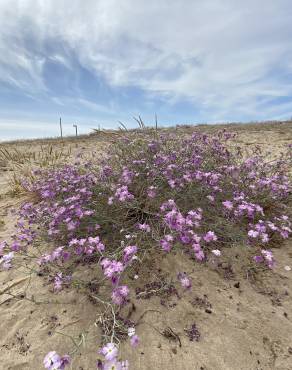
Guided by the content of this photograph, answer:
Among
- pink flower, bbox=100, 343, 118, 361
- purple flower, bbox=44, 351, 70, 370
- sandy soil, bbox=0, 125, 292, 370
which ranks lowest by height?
sandy soil, bbox=0, 125, 292, 370

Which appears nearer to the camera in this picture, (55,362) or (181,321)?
(55,362)

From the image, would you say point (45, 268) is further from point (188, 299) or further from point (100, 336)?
point (188, 299)

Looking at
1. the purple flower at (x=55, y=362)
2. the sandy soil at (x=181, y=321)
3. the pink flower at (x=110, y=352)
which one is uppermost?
the pink flower at (x=110, y=352)

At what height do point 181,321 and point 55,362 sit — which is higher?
point 55,362

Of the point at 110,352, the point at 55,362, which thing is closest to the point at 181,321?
the point at 110,352

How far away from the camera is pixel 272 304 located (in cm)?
233

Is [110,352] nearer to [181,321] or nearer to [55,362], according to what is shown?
[55,362]

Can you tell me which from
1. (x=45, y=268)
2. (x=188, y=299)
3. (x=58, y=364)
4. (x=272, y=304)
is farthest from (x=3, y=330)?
(x=272, y=304)

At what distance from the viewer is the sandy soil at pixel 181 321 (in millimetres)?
1962

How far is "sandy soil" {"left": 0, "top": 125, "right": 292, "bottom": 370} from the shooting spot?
1962mm

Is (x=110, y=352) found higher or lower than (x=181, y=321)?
higher

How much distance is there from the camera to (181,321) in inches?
86.2

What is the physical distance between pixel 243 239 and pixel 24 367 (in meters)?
2.03

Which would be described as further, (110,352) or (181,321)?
(181,321)
